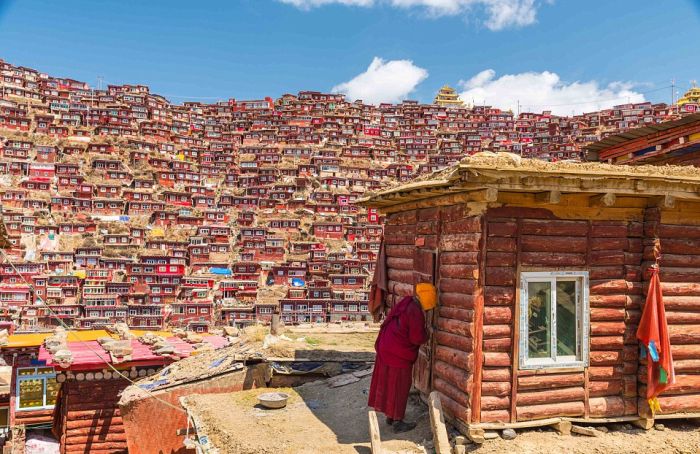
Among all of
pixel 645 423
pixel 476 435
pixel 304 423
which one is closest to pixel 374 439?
pixel 476 435

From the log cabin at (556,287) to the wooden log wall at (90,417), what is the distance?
843cm

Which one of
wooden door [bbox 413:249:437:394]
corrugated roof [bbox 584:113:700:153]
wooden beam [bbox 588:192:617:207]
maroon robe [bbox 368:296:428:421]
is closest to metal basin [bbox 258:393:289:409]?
maroon robe [bbox 368:296:428:421]

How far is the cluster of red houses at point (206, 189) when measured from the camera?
1705 inches

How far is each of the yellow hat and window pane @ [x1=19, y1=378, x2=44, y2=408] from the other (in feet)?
44.9

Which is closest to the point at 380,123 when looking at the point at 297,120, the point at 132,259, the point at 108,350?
the point at 297,120

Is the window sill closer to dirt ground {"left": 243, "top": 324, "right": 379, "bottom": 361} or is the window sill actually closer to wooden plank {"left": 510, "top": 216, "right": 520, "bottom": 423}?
wooden plank {"left": 510, "top": 216, "right": 520, "bottom": 423}

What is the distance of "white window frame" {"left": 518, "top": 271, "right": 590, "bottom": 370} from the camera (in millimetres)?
6297

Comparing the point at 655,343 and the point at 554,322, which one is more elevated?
the point at 554,322

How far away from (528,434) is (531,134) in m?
85.7

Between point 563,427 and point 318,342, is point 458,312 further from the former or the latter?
point 318,342

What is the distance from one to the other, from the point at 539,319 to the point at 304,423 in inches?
151

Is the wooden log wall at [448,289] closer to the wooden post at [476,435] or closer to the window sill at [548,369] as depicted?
the wooden post at [476,435]

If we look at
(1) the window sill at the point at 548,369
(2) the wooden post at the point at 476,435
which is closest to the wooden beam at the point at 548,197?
(1) the window sill at the point at 548,369

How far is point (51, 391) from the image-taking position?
1529cm
